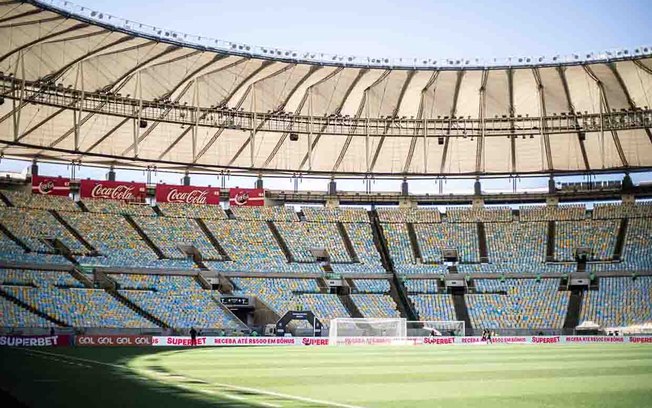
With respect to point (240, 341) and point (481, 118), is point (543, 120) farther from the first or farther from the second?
point (240, 341)

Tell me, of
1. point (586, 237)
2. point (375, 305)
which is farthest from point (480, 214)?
point (375, 305)

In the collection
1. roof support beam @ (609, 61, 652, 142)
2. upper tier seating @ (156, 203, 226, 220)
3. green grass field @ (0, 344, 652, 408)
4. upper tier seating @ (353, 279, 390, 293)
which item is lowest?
green grass field @ (0, 344, 652, 408)

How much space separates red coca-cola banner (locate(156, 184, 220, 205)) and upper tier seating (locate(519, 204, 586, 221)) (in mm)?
26973

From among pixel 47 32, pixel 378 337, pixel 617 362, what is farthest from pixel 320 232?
pixel 617 362

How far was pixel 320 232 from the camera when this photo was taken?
69.9m

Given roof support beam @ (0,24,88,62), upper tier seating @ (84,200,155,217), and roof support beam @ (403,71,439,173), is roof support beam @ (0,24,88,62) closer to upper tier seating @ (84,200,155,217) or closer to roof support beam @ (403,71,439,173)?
upper tier seating @ (84,200,155,217)

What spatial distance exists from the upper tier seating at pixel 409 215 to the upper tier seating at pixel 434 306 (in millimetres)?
10010

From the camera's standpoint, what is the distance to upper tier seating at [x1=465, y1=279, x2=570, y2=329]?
59156 mm

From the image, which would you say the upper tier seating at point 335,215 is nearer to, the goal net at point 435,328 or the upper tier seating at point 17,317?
the goal net at point 435,328

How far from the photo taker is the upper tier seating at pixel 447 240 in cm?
6775

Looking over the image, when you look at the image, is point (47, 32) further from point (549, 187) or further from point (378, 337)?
point (549, 187)

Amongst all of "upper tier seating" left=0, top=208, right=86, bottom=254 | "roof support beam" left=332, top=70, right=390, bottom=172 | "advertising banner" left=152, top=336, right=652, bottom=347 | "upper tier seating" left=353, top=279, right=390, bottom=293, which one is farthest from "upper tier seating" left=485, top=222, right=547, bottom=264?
"upper tier seating" left=0, top=208, right=86, bottom=254

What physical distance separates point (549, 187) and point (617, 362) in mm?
47077

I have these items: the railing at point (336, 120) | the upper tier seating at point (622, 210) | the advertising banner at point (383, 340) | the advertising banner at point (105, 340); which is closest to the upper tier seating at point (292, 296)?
the advertising banner at point (383, 340)
